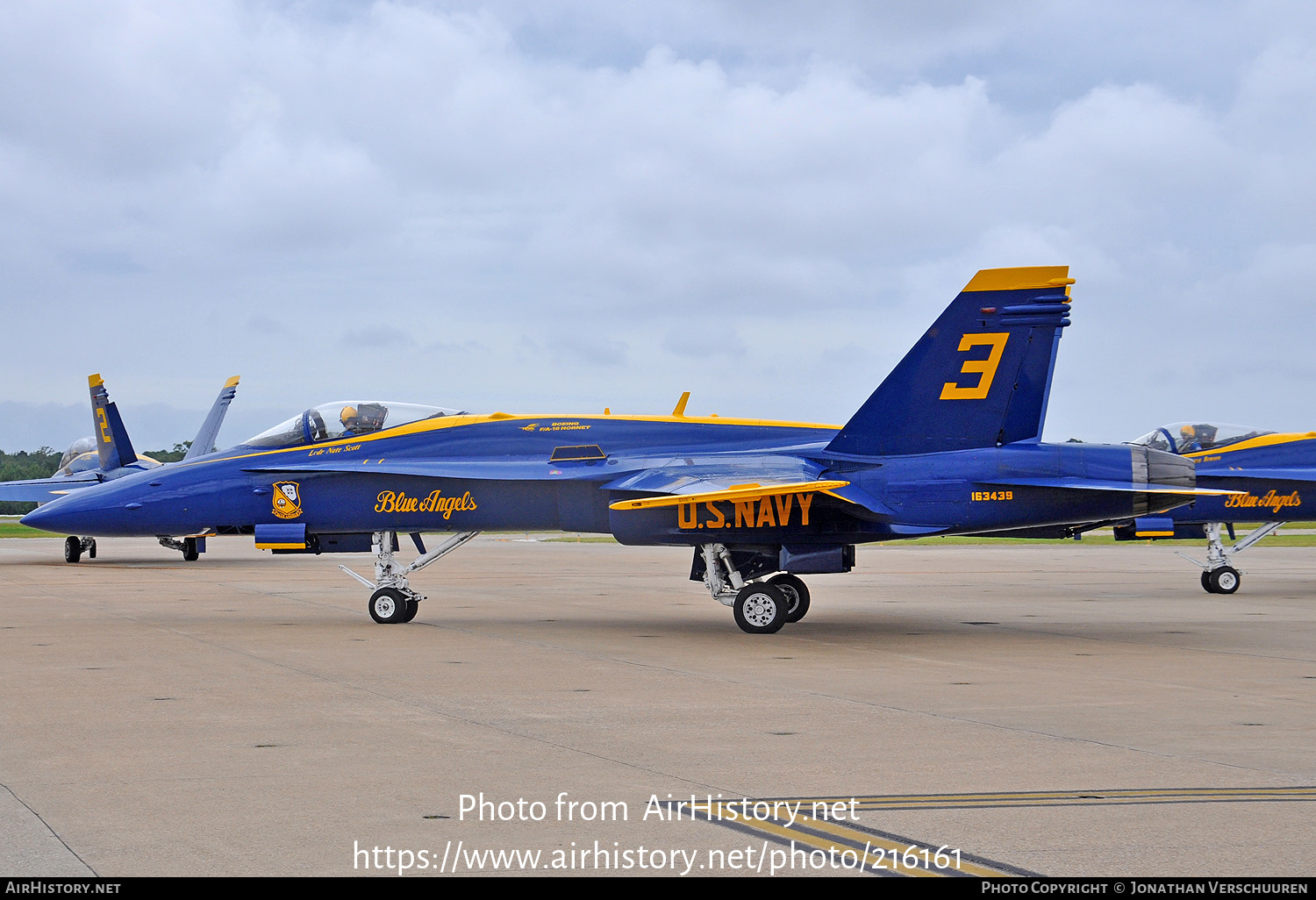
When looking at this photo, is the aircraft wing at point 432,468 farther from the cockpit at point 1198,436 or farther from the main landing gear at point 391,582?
the cockpit at point 1198,436

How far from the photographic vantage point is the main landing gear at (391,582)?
14875mm

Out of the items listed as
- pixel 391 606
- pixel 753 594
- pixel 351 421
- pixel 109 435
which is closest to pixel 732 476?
pixel 753 594

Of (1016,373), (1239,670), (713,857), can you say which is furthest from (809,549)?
(713,857)

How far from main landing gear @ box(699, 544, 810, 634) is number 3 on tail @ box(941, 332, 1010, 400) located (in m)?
2.87

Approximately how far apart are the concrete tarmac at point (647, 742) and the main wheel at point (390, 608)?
0.26 metres

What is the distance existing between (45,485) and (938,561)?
24.3 metres

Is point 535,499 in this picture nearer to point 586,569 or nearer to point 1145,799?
point 1145,799

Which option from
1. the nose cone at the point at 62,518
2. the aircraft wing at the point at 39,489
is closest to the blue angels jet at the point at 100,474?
the aircraft wing at the point at 39,489

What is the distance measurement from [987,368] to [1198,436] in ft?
27.2

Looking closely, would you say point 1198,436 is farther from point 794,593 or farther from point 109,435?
point 109,435

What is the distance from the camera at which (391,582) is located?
15078mm

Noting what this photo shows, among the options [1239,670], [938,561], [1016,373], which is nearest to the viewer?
[1239,670]

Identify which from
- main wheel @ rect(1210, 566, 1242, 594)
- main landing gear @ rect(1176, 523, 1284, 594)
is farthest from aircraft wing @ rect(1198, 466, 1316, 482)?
main wheel @ rect(1210, 566, 1242, 594)

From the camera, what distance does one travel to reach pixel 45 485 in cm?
3494
